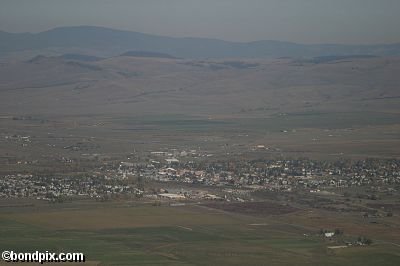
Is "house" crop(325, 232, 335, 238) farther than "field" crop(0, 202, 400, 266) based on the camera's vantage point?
Yes

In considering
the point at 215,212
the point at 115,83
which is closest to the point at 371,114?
the point at 115,83

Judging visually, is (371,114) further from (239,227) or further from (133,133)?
(239,227)

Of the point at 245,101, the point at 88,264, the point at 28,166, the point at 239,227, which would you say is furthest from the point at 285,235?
the point at 245,101

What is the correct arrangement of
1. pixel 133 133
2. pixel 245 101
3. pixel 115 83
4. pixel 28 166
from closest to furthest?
pixel 28 166
pixel 133 133
pixel 245 101
pixel 115 83

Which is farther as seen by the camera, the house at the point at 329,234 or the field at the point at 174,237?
the house at the point at 329,234

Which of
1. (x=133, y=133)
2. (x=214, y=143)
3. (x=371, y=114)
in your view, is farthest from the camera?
(x=371, y=114)

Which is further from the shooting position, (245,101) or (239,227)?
(245,101)

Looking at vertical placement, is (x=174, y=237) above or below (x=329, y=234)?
below

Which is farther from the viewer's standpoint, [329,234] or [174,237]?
[329,234]
